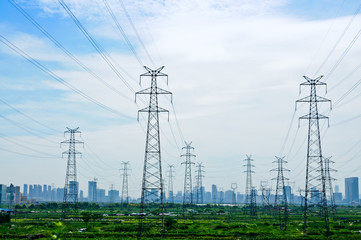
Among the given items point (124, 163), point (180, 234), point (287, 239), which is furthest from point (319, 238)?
point (124, 163)

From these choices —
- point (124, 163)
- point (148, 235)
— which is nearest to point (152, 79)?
point (148, 235)

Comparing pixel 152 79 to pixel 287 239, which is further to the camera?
pixel 287 239

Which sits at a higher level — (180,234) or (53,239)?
(53,239)

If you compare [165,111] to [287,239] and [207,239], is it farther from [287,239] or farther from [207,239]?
[287,239]

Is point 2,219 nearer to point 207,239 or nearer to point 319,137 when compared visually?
point 207,239

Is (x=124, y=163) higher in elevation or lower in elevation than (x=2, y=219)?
higher

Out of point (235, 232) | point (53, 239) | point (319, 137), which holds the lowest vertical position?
point (235, 232)

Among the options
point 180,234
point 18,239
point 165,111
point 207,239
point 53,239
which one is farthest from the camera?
point 180,234

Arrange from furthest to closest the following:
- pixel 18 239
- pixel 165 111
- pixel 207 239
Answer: pixel 207 239, pixel 18 239, pixel 165 111

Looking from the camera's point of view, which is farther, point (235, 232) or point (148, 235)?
point (235, 232)
